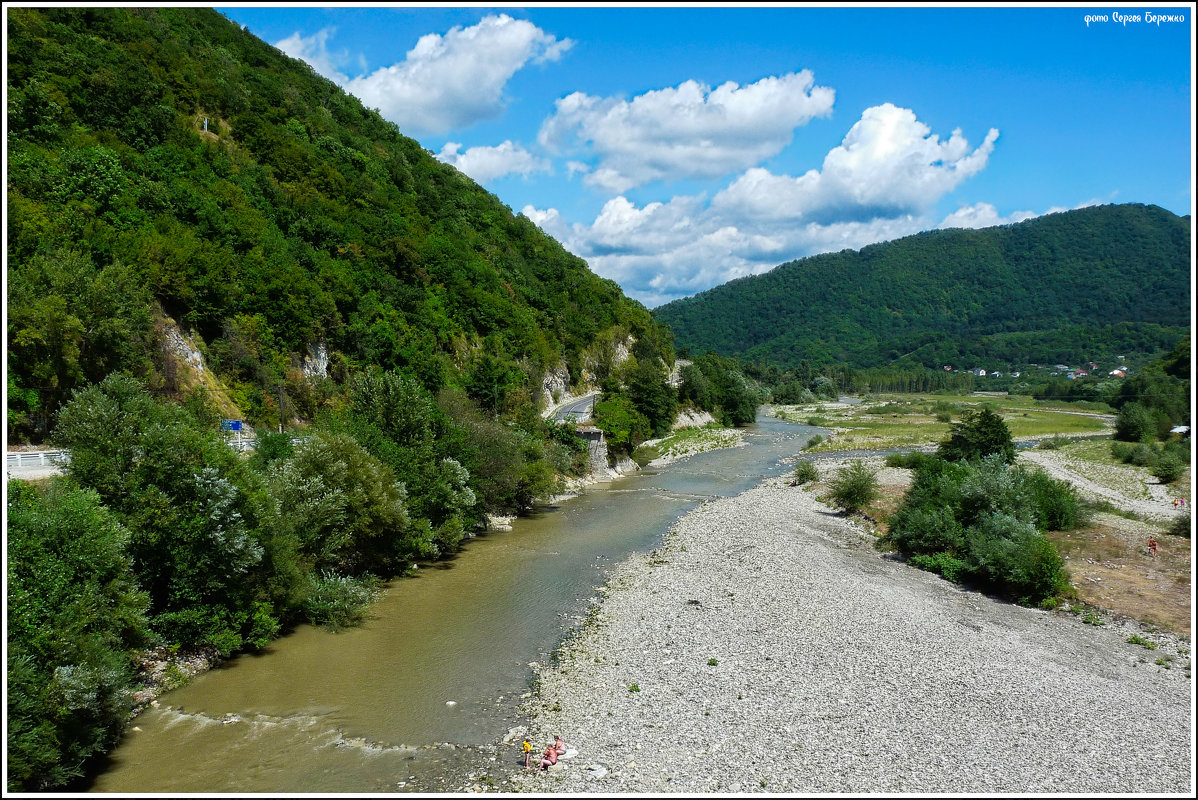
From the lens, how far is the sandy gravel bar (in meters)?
13.7

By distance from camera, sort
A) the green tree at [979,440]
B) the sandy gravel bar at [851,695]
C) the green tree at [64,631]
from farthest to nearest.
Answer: the green tree at [979,440] → the sandy gravel bar at [851,695] → the green tree at [64,631]

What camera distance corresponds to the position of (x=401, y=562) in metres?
27.7

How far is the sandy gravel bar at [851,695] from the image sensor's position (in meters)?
13.7

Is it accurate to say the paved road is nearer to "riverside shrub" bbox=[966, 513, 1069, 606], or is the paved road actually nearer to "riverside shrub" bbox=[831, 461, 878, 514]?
"riverside shrub" bbox=[831, 461, 878, 514]

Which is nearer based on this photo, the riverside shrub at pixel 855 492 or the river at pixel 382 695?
the river at pixel 382 695

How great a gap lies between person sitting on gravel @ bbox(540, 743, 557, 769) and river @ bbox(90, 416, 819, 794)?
61.0 inches

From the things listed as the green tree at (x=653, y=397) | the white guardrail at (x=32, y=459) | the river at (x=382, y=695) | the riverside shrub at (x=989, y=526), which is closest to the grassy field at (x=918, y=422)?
the green tree at (x=653, y=397)

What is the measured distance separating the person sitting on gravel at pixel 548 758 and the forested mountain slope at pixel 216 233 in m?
20.3

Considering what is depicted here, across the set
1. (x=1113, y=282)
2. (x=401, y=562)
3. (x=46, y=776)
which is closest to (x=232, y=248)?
(x=401, y=562)

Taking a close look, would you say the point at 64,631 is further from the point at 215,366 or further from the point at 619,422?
the point at 619,422

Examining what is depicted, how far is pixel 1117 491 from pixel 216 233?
201 feet

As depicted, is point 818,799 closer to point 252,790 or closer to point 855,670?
point 855,670

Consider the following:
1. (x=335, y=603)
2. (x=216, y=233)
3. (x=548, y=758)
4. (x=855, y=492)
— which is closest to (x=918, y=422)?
(x=855, y=492)

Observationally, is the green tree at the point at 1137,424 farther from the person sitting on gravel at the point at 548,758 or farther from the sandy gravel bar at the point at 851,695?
the person sitting on gravel at the point at 548,758
